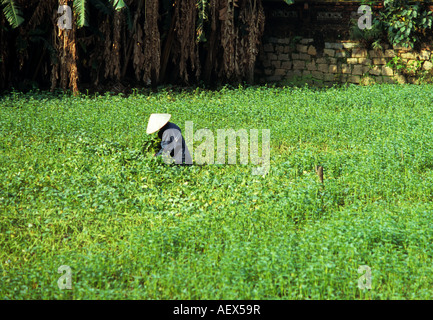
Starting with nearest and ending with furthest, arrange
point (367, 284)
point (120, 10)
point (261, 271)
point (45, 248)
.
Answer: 1. point (367, 284)
2. point (261, 271)
3. point (45, 248)
4. point (120, 10)

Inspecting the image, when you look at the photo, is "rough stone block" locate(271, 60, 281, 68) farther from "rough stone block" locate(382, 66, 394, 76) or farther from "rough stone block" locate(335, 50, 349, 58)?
"rough stone block" locate(382, 66, 394, 76)

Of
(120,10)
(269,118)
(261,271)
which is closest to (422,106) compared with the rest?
(269,118)

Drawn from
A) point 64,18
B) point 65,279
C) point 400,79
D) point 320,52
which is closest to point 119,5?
point 64,18

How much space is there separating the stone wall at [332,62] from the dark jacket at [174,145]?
8681 millimetres

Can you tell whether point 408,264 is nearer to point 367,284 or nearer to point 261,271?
point 367,284

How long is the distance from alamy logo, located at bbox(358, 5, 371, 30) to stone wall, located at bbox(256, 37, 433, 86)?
1.75ft

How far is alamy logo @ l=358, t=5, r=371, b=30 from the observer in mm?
15695

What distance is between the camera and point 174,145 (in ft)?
28.2

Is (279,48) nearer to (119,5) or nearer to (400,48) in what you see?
(400,48)

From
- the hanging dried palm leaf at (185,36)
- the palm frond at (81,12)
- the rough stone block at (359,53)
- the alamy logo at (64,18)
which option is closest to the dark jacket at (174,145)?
the palm frond at (81,12)

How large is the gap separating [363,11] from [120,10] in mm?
6514

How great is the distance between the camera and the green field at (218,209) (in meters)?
5.32

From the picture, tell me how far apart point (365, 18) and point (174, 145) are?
364 inches
